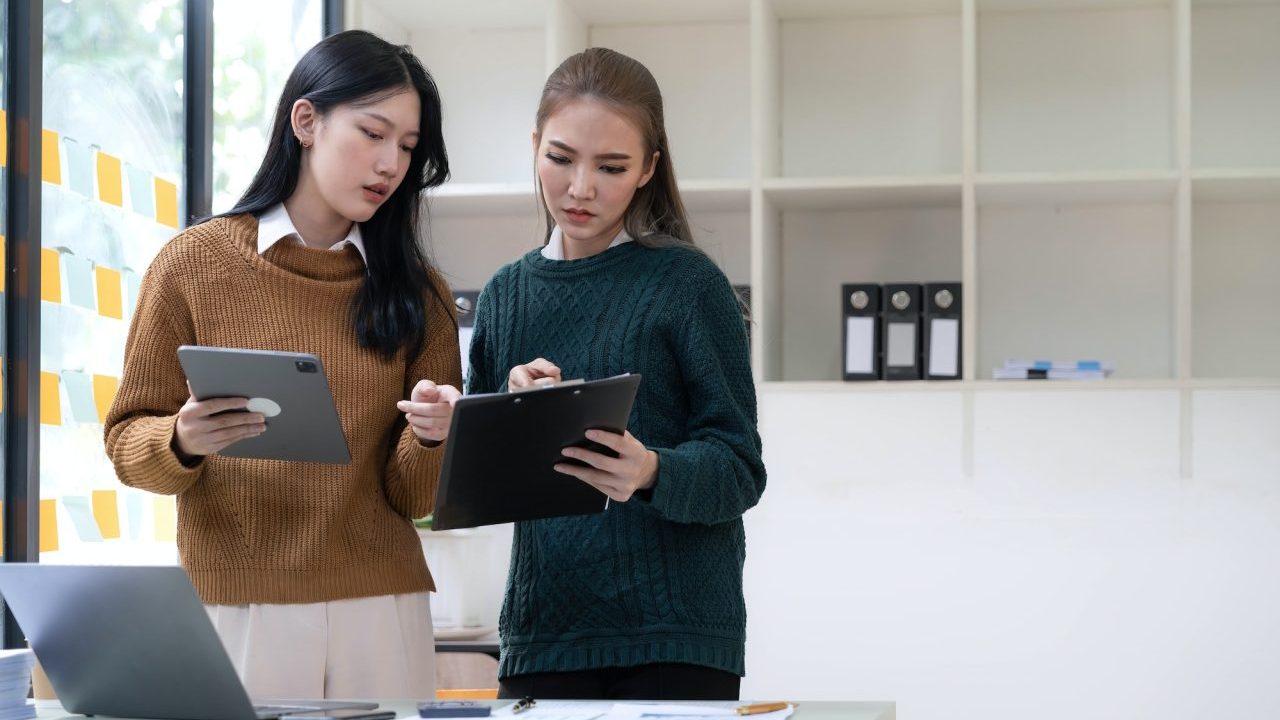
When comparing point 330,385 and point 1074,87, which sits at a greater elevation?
point 1074,87

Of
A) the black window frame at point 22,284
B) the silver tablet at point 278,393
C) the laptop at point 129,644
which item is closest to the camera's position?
the laptop at point 129,644

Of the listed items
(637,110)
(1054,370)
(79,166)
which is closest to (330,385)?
(637,110)

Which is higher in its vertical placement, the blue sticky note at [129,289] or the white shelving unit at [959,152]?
the white shelving unit at [959,152]

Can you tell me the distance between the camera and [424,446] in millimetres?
1698

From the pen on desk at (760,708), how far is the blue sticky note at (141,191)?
2.15 meters

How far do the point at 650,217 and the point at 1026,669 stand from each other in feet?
7.19

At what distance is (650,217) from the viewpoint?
181 cm

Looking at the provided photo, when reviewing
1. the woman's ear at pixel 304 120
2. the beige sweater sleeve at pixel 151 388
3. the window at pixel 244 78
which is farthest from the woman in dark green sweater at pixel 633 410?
the window at pixel 244 78

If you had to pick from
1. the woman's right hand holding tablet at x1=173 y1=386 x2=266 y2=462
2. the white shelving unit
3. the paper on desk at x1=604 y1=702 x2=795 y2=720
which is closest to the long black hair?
the woman's right hand holding tablet at x1=173 y1=386 x2=266 y2=462

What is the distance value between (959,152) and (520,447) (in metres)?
2.63

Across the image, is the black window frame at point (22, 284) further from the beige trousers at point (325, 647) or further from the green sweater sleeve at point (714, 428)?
the green sweater sleeve at point (714, 428)

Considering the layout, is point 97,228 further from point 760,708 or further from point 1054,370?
point 1054,370

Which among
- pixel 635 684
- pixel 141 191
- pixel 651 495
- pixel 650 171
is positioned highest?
pixel 141 191

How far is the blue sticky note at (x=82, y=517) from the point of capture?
272 cm
